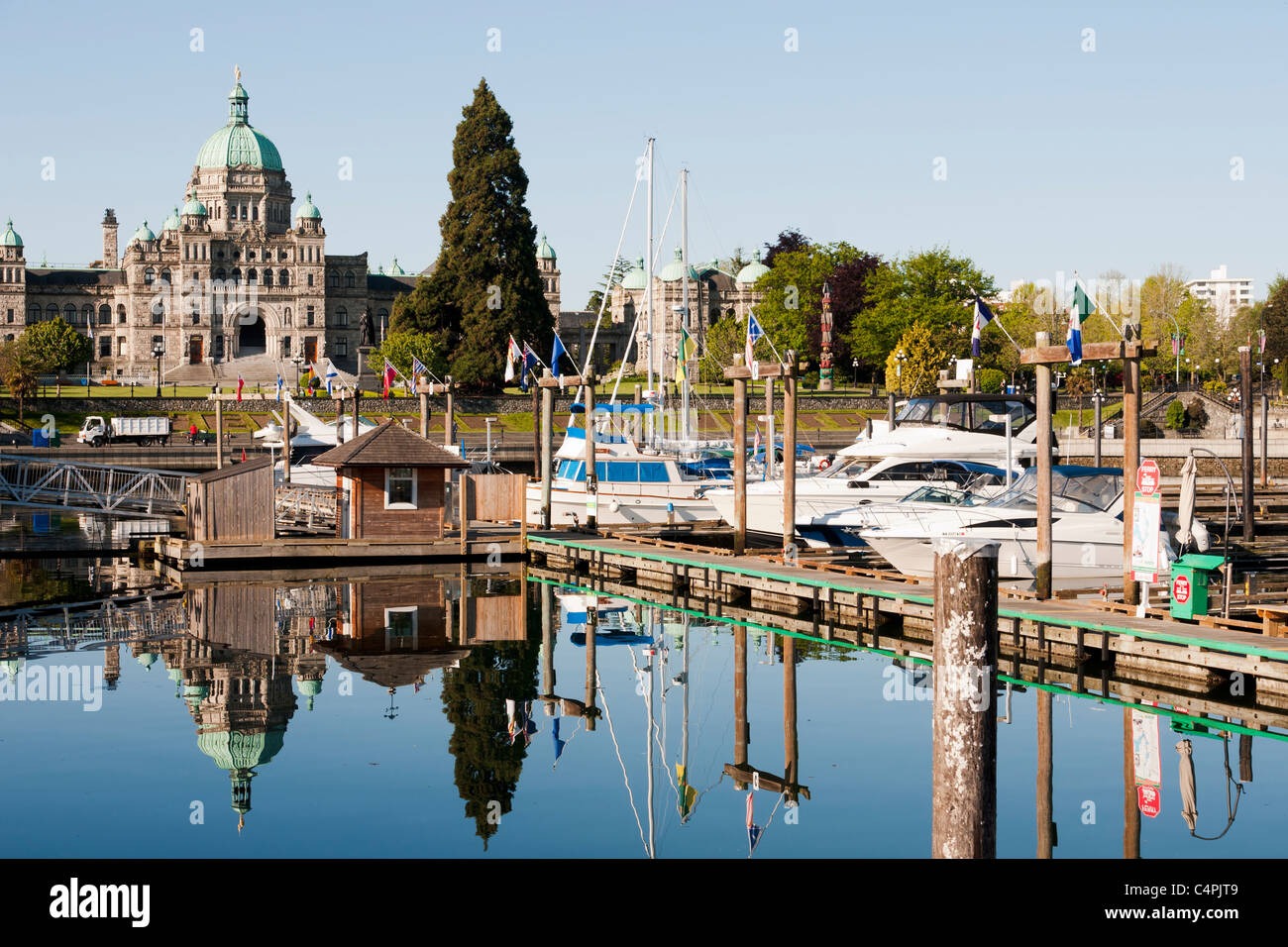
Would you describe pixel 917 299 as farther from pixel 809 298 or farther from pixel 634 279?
pixel 634 279

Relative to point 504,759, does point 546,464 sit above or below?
above

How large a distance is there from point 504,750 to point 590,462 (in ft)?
68.0

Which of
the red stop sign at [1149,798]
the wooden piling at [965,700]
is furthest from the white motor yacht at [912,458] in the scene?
the wooden piling at [965,700]

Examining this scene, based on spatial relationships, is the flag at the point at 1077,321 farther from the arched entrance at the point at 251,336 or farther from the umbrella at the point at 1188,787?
the arched entrance at the point at 251,336

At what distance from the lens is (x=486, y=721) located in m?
19.2

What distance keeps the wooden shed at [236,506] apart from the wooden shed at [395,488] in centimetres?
155

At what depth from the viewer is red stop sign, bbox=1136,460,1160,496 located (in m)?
20.8

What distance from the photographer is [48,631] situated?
83.9 ft

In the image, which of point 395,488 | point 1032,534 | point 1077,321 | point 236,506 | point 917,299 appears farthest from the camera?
point 917,299

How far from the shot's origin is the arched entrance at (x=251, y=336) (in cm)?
14612

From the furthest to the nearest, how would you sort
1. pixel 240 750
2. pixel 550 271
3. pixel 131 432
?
pixel 550 271 → pixel 131 432 → pixel 240 750

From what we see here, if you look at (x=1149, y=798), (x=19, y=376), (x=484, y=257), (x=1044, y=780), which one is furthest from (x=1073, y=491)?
(x=19, y=376)

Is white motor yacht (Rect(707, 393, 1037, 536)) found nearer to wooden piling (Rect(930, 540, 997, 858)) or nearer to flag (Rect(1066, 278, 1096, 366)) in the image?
flag (Rect(1066, 278, 1096, 366))
